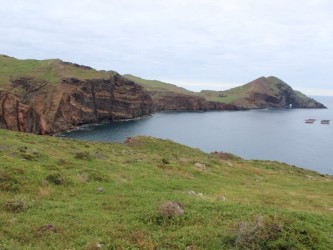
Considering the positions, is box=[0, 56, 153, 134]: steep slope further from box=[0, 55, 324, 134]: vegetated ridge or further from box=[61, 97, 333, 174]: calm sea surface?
box=[61, 97, 333, 174]: calm sea surface

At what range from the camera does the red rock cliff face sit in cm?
11788

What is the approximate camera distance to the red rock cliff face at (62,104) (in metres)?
118

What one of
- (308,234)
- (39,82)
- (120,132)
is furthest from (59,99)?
(308,234)

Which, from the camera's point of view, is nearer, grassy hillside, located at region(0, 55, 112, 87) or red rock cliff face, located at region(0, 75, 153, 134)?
red rock cliff face, located at region(0, 75, 153, 134)

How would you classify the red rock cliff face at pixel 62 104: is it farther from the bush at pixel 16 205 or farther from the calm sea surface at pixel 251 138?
the bush at pixel 16 205

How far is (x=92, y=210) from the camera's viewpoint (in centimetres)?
1875

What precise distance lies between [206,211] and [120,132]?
120m

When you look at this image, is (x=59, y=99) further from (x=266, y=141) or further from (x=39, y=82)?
(x=266, y=141)

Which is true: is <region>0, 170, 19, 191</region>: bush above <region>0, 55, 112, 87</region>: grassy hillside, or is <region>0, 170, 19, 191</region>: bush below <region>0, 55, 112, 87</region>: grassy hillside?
below

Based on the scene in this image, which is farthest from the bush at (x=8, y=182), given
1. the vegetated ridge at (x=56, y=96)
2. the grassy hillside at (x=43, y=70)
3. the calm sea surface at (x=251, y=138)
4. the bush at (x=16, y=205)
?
the grassy hillside at (x=43, y=70)

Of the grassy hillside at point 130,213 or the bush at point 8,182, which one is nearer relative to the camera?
the grassy hillside at point 130,213

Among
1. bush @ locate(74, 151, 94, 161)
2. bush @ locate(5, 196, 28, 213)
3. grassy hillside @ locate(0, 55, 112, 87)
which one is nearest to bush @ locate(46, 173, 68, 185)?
bush @ locate(5, 196, 28, 213)

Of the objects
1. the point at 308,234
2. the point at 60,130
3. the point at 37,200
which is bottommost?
the point at 60,130

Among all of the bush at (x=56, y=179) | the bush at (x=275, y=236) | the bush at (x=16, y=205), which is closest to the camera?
the bush at (x=275, y=236)
